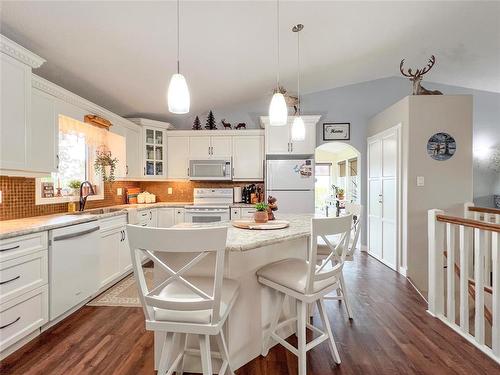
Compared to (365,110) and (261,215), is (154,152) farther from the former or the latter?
(365,110)

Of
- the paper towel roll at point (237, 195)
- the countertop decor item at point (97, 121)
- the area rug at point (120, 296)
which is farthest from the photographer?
the paper towel roll at point (237, 195)

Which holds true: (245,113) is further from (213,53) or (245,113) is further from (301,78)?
(213,53)

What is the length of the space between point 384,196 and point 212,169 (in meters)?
2.77

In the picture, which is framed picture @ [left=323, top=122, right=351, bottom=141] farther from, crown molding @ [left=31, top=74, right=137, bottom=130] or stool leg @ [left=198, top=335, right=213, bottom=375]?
stool leg @ [left=198, top=335, right=213, bottom=375]

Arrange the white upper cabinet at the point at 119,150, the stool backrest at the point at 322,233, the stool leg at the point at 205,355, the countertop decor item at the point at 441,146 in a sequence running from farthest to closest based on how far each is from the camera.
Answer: the white upper cabinet at the point at 119,150 → the countertop decor item at the point at 441,146 → the stool backrest at the point at 322,233 → the stool leg at the point at 205,355

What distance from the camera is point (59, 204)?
10.00ft

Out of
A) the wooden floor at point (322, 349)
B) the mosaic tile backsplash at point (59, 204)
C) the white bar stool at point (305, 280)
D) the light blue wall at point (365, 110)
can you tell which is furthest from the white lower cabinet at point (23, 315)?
the light blue wall at point (365, 110)

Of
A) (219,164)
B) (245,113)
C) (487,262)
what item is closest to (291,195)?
(219,164)

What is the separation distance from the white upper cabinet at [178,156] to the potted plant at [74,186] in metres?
1.55

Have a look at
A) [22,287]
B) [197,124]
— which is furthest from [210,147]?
[22,287]

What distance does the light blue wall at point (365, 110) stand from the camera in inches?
192

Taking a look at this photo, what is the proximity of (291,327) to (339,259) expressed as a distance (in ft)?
2.51

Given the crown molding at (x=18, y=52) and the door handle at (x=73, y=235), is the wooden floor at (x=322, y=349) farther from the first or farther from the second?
the crown molding at (x=18, y=52)

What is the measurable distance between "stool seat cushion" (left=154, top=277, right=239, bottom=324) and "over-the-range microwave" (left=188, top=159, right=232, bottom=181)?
3.06 metres
